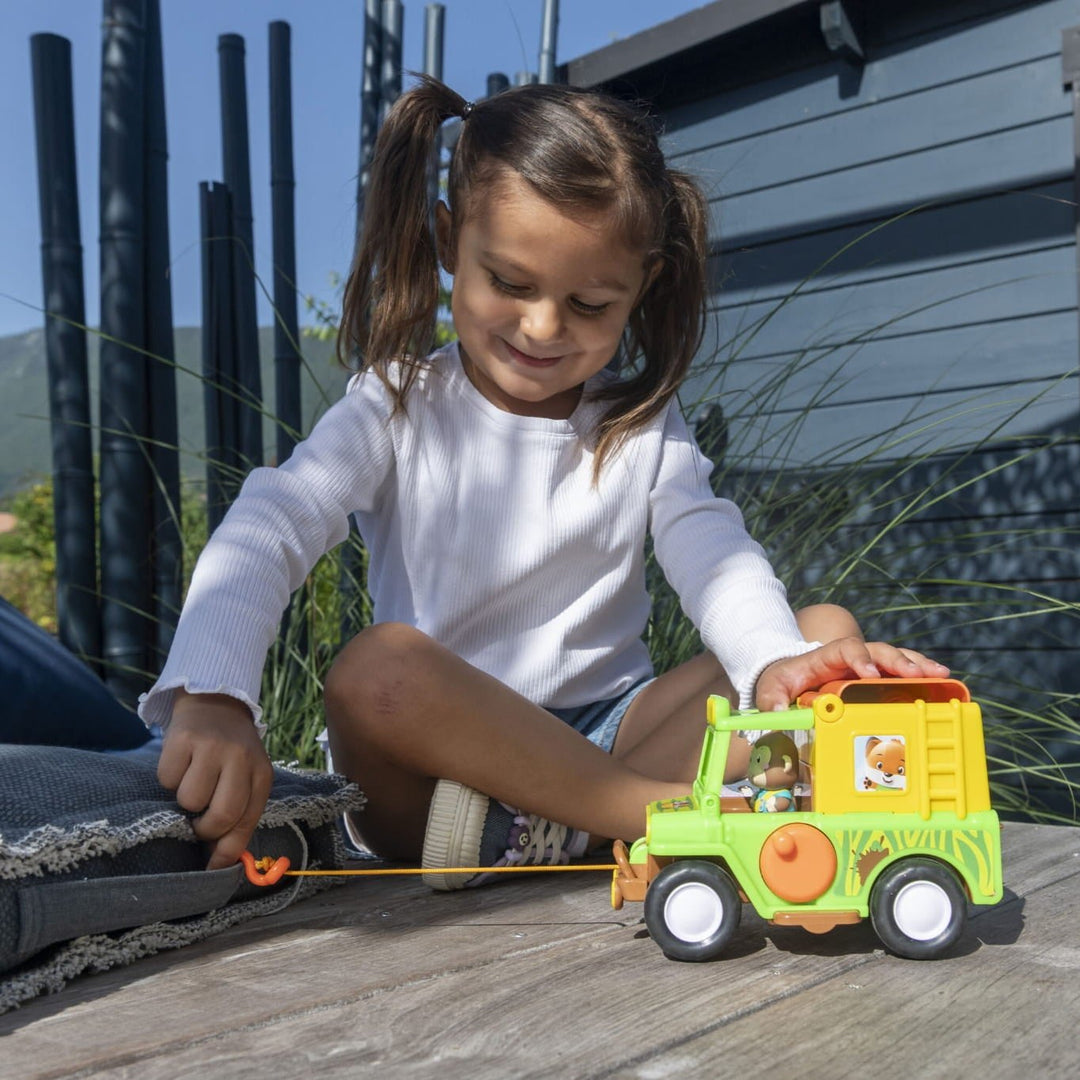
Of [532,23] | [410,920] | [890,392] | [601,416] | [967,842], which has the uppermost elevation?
[532,23]

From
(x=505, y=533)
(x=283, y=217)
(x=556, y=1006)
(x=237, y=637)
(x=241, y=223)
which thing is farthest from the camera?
(x=283, y=217)

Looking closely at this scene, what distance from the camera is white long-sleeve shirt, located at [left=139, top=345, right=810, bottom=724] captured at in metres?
1.74

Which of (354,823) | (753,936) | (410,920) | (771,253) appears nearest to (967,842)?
(753,936)

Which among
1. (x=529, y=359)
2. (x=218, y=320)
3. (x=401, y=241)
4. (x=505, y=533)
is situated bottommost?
(x=505, y=533)

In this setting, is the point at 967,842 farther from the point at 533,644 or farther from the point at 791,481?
the point at 791,481

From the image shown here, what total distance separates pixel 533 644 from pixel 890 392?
10.9ft

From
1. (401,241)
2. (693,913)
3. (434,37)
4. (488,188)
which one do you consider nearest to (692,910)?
(693,913)

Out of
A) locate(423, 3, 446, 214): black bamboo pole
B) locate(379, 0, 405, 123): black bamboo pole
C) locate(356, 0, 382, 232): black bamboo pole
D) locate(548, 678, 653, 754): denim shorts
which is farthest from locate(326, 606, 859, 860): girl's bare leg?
locate(423, 3, 446, 214): black bamboo pole

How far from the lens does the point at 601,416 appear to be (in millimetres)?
1912

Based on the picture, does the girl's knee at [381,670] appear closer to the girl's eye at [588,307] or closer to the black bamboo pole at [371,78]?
the girl's eye at [588,307]

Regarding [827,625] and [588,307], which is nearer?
[827,625]

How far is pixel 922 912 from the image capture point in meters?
1.10

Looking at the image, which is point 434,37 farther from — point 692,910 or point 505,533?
point 692,910

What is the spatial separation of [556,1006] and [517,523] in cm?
92
